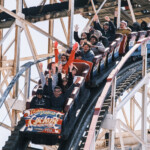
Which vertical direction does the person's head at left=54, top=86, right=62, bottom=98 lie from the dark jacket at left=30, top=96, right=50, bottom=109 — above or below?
above

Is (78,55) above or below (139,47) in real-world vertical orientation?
below

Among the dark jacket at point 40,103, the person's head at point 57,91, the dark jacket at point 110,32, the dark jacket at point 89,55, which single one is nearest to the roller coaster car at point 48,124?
the dark jacket at point 40,103

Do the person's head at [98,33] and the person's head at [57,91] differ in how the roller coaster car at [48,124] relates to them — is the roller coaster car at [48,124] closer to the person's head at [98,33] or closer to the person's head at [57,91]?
the person's head at [57,91]

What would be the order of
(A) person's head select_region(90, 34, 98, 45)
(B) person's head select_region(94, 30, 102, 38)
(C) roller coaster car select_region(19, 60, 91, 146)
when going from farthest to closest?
(B) person's head select_region(94, 30, 102, 38) → (A) person's head select_region(90, 34, 98, 45) → (C) roller coaster car select_region(19, 60, 91, 146)

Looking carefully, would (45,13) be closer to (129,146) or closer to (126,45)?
(126,45)

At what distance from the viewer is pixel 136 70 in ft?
31.6

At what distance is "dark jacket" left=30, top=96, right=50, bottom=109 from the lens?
6883 millimetres

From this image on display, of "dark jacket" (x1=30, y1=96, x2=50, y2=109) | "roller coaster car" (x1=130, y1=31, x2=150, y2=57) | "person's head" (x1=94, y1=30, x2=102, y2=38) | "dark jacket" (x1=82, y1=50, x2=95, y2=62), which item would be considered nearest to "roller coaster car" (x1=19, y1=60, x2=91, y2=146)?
"dark jacket" (x1=30, y1=96, x2=50, y2=109)

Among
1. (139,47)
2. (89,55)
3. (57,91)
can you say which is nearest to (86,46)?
(89,55)

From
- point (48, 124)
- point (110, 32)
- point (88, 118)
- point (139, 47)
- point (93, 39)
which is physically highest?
point (110, 32)

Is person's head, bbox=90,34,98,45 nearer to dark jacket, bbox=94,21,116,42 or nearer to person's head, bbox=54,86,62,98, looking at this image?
dark jacket, bbox=94,21,116,42

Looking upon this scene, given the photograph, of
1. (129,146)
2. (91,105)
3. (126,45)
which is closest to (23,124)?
(91,105)

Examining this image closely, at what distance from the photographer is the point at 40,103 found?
22.8 ft

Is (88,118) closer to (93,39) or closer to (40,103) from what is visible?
(40,103)
